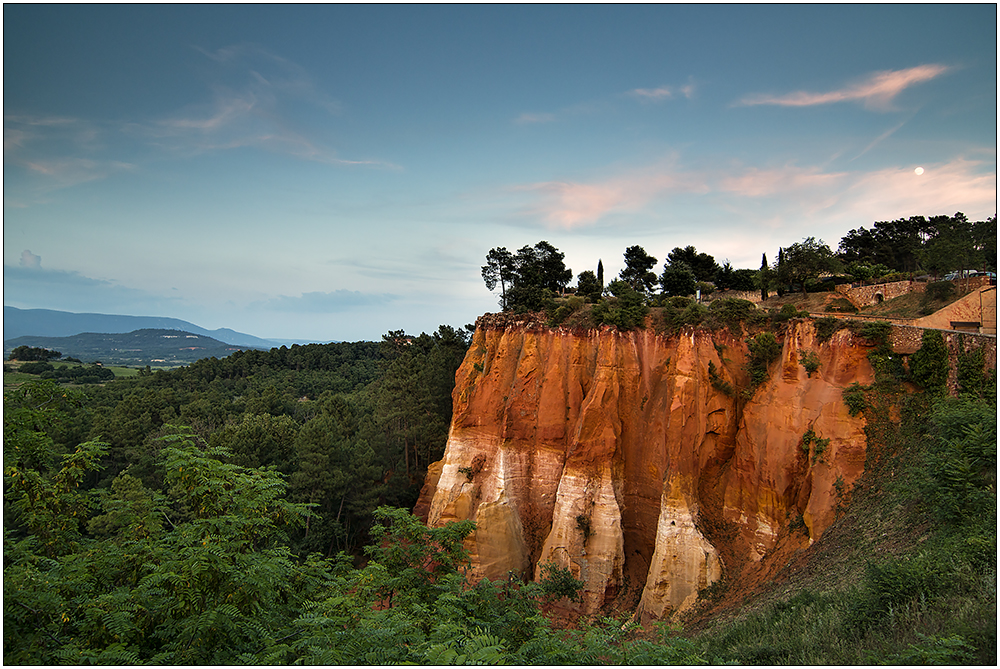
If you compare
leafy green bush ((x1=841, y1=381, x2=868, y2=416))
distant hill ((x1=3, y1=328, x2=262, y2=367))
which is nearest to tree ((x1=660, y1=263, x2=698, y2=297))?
leafy green bush ((x1=841, y1=381, x2=868, y2=416))

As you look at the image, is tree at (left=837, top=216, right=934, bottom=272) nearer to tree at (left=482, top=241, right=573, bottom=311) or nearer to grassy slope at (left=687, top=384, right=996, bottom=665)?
tree at (left=482, top=241, right=573, bottom=311)

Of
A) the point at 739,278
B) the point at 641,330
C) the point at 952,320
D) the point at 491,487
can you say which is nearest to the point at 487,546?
the point at 491,487

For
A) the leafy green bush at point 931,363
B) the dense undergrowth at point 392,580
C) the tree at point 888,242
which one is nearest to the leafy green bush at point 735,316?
the leafy green bush at point 931,363

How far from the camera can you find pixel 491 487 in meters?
24.4

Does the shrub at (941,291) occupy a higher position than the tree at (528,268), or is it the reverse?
the tree at (528,268)

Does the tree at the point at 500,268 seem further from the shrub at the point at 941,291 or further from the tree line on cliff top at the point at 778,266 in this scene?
the shrub at the point at 941,291

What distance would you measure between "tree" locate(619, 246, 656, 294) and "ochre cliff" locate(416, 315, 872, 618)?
690 inches

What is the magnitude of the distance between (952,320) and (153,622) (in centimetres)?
2817

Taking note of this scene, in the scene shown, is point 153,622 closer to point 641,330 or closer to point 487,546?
point 487,546

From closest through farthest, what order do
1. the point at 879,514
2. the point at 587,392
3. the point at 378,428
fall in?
the point at 879,514 → the point at 587,392 → the point at 378,428

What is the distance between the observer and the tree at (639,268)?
39406 millimetres

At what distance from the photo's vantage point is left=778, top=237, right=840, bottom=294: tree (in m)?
31.5

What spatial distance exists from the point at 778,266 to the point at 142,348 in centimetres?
12593

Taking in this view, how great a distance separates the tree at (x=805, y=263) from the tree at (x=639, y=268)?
9733mm
